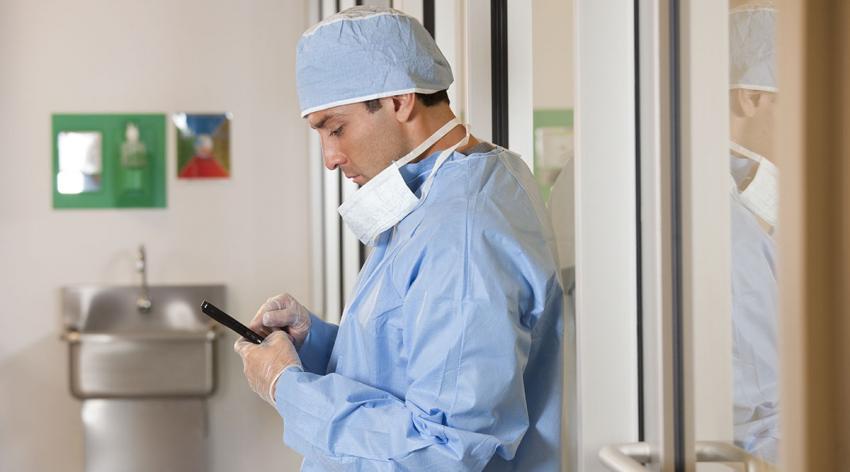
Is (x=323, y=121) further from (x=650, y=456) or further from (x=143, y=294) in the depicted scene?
(x=143, y=294)

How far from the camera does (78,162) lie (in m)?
3.40

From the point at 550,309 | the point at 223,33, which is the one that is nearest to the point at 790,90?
the point at 550,309

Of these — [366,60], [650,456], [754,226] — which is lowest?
[650,456]

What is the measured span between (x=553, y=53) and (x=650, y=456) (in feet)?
2.16

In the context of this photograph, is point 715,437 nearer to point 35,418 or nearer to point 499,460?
point 499,460

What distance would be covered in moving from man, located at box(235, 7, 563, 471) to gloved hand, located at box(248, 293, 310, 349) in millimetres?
73

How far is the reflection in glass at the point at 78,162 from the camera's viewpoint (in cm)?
339

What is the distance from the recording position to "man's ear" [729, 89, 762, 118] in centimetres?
70

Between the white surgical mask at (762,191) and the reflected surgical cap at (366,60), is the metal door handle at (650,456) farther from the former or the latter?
the reflected surgical cap at (366,60)

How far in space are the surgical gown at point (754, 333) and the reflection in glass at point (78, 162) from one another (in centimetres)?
304

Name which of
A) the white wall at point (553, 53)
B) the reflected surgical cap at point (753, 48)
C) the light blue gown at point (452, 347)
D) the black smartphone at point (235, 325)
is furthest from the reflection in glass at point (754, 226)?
the black smartphone at point (235, 325)

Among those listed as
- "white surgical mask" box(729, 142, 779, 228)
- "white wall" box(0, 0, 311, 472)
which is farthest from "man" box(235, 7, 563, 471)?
"white wall" box(0, 0, 311, 472)

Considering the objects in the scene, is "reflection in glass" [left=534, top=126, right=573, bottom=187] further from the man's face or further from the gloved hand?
the gloved hand

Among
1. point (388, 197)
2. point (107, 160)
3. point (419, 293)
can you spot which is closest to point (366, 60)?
point (388, 197)
